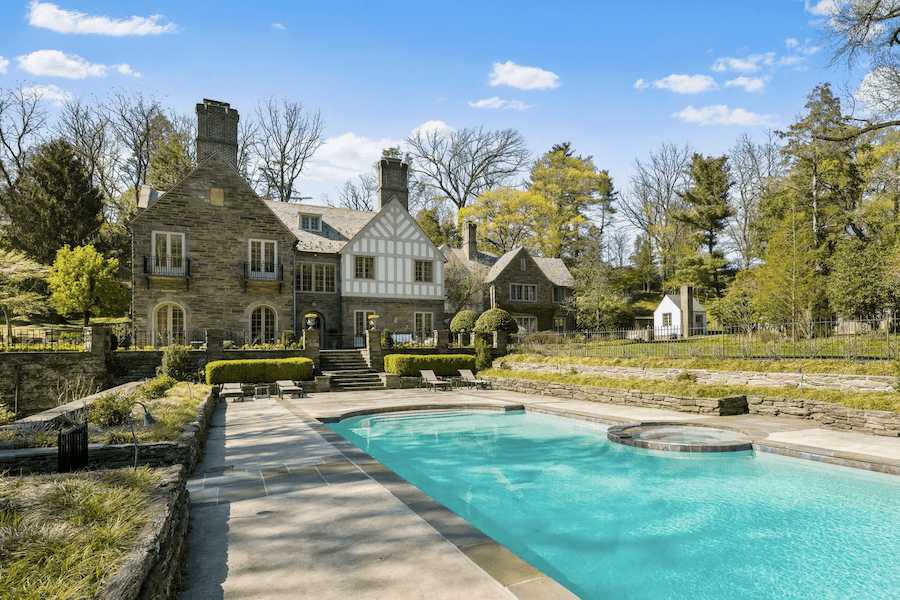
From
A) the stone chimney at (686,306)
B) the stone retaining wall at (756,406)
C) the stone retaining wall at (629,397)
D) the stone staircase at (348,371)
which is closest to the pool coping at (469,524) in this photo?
the stone retaining wall at (629,397)

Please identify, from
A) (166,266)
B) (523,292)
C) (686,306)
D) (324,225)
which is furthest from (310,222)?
(686,306)

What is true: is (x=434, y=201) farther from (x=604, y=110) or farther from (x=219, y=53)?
(x=219, y=53)

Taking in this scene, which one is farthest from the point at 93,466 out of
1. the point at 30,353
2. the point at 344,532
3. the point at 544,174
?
the point at 544,174

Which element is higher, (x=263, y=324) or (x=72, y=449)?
(x=263, y=324)

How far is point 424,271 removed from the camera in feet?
98.4

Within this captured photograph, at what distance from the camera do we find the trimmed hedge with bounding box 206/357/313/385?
18.7 m

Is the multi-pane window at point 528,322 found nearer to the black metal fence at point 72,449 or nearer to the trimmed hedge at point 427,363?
the trimmed hedge at point 427,363

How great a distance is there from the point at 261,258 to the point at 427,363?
10.1 m

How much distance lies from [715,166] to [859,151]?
10941 millimetres

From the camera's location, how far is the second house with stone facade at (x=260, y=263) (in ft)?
75.7

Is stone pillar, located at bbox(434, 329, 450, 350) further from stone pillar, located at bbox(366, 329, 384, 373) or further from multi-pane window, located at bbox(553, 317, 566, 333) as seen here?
multi-pane window, located at bbox(553, 317, 566, 333)

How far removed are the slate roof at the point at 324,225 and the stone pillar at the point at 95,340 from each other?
10321 mm

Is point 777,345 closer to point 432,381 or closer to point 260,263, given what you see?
point 432,381

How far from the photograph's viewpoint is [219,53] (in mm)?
11828
